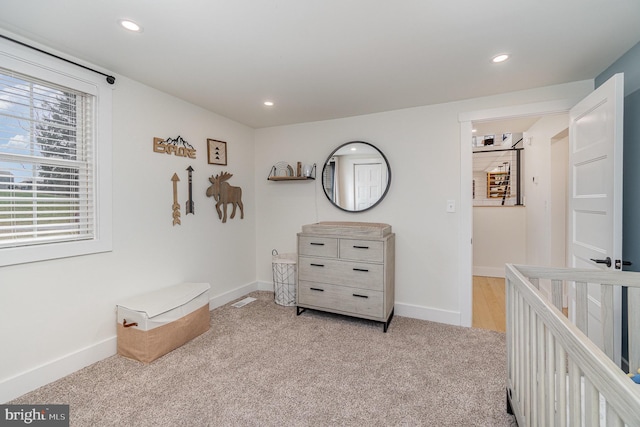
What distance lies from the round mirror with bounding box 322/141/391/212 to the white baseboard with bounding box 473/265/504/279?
2730mm

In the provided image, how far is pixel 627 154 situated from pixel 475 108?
118cm

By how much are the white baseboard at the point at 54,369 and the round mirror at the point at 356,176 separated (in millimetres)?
2513

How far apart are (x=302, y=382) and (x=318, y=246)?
1317mm

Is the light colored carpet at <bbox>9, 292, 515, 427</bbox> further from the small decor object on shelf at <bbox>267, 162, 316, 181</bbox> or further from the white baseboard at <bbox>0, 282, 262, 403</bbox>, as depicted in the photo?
the small decor object on shelf at <bbox>267, 162, 316, 181</bbox>

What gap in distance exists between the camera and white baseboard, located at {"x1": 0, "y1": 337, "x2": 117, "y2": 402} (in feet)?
5.79

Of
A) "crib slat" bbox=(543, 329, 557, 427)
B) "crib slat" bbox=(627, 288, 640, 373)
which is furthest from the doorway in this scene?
"crib slat" bbox=(543, 329, 557, 427)

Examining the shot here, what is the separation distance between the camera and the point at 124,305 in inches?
87.5

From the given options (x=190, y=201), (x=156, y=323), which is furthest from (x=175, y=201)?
(x=156, y=323)

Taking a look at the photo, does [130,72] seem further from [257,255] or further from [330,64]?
[257,255]

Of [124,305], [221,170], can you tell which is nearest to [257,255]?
[221,170]

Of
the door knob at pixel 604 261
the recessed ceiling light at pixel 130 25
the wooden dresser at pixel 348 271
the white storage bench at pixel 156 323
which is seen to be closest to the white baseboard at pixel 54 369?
the white storage bench at pixel 156 323

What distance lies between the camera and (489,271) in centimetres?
469

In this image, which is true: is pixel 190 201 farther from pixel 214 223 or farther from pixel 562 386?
pixel 562 386

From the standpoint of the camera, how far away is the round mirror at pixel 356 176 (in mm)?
3213
